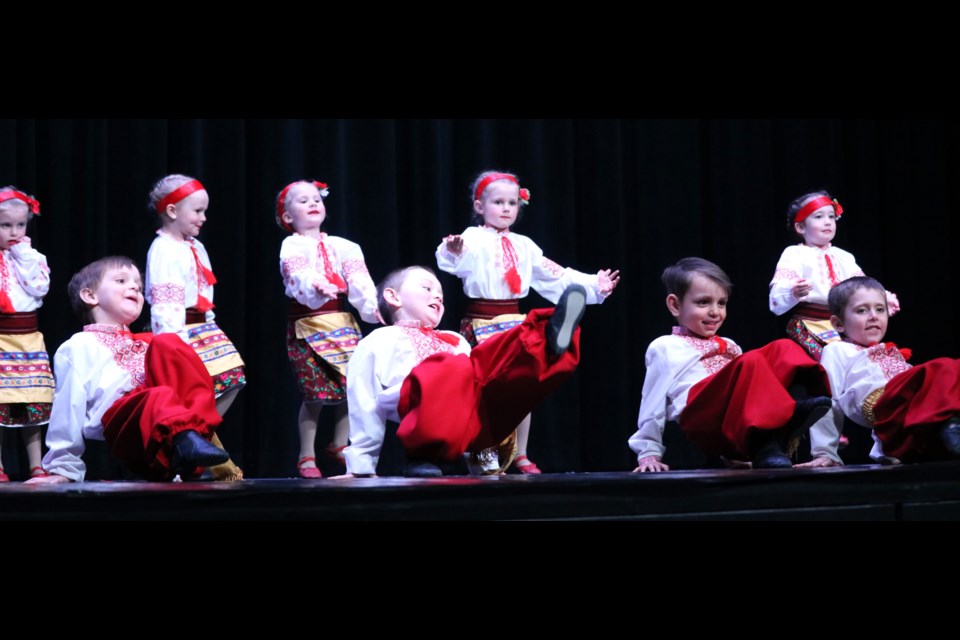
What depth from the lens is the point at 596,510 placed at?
8.45ft

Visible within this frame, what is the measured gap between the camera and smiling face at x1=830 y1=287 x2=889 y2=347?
160 inches

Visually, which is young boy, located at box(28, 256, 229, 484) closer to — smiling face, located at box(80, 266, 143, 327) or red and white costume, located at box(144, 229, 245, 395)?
smiling face, located at box(80, 266, 143, 327)

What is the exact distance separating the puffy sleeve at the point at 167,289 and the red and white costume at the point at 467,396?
99 cm

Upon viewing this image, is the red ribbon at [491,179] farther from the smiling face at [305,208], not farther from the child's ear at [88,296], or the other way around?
the child's ear at [88,296]

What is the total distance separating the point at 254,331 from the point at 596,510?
3.39m

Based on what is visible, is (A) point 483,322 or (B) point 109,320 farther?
(A) point 483,322

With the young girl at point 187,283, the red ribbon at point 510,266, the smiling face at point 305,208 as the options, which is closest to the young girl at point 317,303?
the smiling face at point 305,208

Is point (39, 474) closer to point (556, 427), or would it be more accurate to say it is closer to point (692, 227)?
point (556, 427)

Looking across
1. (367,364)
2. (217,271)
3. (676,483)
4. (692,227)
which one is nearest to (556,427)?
(692,227)

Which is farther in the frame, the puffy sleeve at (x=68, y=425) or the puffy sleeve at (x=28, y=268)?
the puffy sleeve at (x=28, y=268)

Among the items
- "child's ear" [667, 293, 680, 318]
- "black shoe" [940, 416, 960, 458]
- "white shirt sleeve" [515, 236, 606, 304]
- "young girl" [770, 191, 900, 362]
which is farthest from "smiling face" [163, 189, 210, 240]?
"black shoe" [940, 416, 960, 458]

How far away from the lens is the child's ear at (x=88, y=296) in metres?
3.71

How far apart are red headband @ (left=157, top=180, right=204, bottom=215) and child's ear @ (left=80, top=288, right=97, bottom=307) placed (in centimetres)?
84

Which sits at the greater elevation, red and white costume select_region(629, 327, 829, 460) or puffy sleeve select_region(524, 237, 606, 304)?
puffy sleeve select_region(524, 237, 606, 304)
